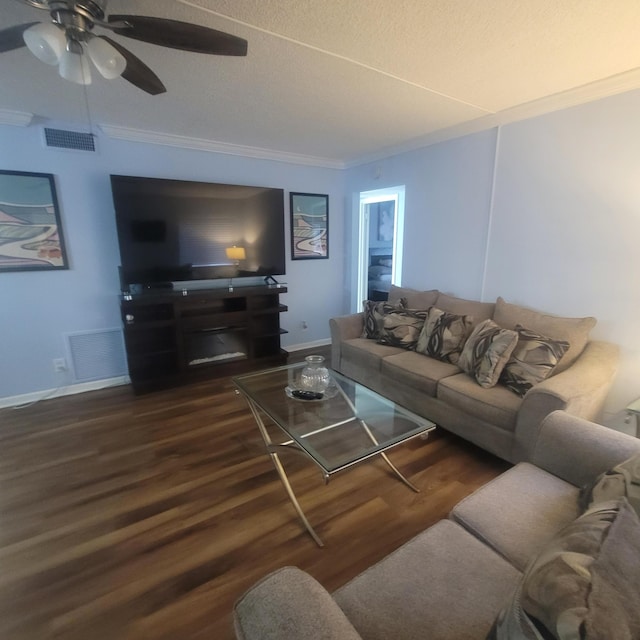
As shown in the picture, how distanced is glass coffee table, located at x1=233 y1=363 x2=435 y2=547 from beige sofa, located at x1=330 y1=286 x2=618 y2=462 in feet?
1.73

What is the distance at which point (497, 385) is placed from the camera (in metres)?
2.24

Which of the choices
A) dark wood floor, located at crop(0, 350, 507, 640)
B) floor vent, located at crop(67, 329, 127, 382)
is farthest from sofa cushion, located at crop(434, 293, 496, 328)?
floor vent, located at crop(67, 329, 127, 382)

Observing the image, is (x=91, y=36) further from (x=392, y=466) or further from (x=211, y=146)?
(x=392, y=466)

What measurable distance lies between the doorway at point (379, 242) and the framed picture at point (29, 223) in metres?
3.17

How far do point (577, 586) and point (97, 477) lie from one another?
7.75 ft

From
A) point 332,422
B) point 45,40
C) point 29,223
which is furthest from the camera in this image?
point 29,223

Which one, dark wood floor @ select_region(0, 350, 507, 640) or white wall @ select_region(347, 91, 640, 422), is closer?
dark wood floor @ select_region(0, 350, 507, 640)

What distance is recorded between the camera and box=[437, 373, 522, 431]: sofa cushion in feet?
6.58

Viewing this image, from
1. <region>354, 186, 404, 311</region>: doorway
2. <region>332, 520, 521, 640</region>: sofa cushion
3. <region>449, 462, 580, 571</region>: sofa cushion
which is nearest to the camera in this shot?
<region>332, 520, 521, 640</region>: sofa cushion

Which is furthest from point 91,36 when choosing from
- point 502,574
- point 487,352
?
point 487,352

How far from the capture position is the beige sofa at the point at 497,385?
1.87 meters

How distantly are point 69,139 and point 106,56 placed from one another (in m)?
2.05

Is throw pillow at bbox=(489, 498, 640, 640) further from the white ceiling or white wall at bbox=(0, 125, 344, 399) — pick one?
white wall at bbox=(0, 125, 344, 399)

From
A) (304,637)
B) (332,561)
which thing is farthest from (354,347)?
(304,637)
